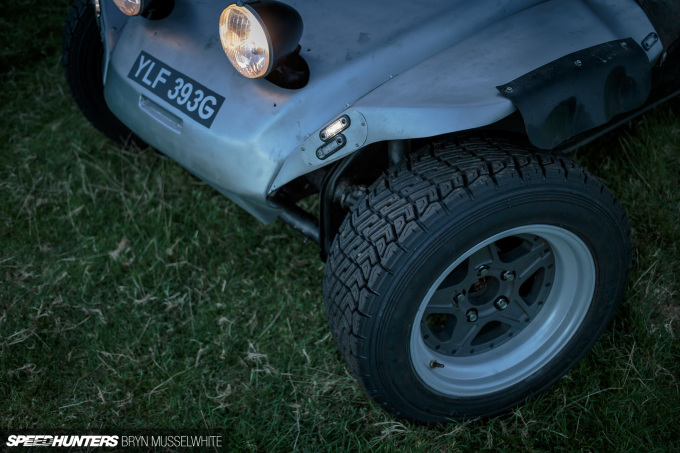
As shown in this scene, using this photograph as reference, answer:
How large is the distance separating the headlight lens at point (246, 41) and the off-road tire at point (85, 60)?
1036 mm

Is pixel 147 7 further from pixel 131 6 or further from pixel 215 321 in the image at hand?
pixel 215 321

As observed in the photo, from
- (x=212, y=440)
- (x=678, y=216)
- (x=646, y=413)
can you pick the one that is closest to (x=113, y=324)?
(x=212, y=440)

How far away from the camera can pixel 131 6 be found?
2127mm

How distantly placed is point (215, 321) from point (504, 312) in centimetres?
104

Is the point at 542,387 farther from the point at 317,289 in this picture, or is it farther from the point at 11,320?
the point at 11,320

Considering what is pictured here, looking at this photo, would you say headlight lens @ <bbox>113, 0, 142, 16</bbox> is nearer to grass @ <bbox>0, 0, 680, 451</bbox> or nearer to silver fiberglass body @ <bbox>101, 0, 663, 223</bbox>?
silver fiberglass body @ <bbox>101, 0, 663, 223</bbox>

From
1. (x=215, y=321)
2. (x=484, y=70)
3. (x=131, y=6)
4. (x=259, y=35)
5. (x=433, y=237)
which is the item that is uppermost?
(x=484, y=70)

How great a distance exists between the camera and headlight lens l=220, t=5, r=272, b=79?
1.74 meters

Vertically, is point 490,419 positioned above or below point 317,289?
above

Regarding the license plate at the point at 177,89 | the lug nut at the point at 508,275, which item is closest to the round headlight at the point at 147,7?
the license plate at the point at 177,89

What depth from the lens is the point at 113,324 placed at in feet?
8.02

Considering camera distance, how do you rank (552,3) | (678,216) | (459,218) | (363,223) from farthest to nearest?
1. (678,216)
2. (552,3)
3. (363,223)
4. (459,218)

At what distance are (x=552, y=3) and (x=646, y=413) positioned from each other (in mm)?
1294

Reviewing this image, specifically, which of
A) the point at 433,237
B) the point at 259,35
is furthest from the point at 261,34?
the point at 433,237
